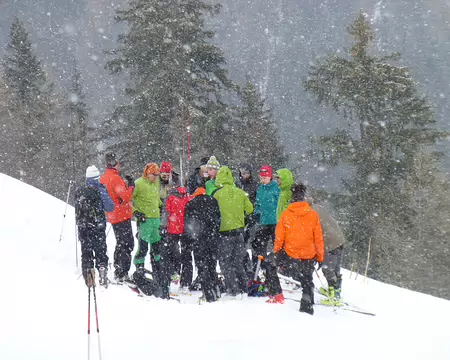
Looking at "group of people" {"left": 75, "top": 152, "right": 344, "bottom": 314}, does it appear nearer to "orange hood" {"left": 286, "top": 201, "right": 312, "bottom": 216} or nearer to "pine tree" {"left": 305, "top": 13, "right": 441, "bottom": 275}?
"orange hood" {"left": 286, "top": 201, "right": 312, "bottom": 216}

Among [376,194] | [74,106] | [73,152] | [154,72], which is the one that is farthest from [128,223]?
[74,106]

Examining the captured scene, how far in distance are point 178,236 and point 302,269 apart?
252 cm

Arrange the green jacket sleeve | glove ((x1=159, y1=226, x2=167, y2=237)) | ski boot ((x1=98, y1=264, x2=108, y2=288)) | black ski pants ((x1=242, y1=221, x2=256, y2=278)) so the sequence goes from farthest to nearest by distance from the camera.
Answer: black ski pants ((x1=242, y1=221, x2=256, y2=278)) < glove ((x1=159, y1=226, x2=167, y2=237)) < the green jacket sleeve < ski boot ((x1=98, y1=264, x2=108, y2=288))

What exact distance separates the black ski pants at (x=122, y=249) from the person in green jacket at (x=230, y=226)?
1701 millimetres

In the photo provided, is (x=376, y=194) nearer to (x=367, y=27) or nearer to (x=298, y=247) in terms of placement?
(x=367, y=27)

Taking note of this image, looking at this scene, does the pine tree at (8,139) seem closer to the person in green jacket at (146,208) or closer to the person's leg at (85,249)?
the person in green jacket at (146,208)

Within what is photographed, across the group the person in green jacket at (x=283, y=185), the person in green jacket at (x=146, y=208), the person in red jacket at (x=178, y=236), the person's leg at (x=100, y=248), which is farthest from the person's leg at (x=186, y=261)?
the person in green jacket at (x=283, y=185)

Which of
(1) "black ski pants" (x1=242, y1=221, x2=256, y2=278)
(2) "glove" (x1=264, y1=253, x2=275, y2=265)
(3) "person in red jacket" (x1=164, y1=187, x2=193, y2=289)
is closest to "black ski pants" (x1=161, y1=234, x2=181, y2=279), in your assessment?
(3) "person in red jacket" (x1=164, y1=187, x2=193, y2=289)

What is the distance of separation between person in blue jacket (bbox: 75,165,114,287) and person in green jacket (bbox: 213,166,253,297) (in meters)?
1.91

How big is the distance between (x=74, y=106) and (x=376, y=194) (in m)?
27.4

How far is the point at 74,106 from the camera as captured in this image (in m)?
40.6

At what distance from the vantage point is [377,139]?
79.1 feet

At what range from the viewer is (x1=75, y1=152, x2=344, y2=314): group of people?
7.57m

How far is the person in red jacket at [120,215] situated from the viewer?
853 centimetres
